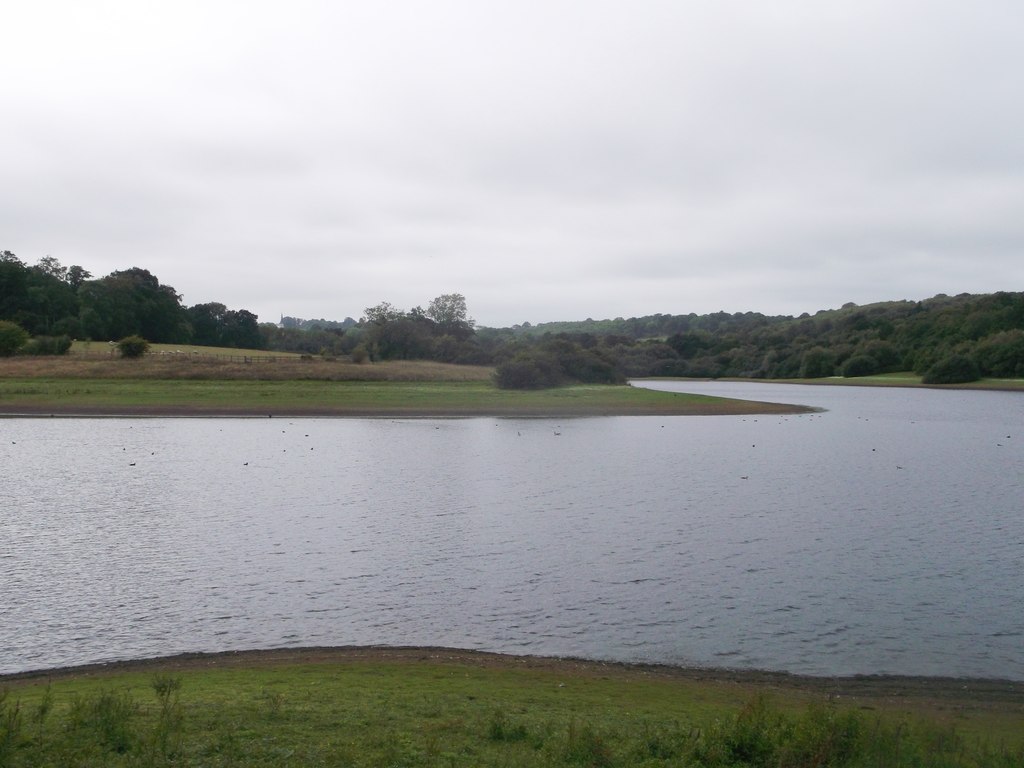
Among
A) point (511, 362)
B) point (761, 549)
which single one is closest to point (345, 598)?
point (761, 549)

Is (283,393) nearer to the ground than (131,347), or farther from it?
nearer to the ground

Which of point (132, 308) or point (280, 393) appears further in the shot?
point (132, 308)

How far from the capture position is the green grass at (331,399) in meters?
62.6

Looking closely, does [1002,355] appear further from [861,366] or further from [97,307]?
[97,307]

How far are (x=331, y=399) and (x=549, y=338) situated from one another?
124ft

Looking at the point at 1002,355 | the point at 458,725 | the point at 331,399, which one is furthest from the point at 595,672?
the point at 1002,355

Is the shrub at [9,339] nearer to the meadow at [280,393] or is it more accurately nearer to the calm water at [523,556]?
the meadow at [280,393]

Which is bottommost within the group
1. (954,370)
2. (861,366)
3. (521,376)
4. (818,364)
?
(521,376)

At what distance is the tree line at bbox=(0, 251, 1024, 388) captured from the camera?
99.8 m

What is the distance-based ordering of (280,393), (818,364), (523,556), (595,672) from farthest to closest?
1. (818,364)
2. (280,393)
3. (523,556)
4. (595,672)

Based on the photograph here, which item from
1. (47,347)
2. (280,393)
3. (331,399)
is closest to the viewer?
(331,399)

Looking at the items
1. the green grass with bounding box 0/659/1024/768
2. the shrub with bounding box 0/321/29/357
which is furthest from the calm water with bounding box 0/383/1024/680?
the shrub with bounding box 0/321/29/357

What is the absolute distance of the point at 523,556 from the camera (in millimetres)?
19562

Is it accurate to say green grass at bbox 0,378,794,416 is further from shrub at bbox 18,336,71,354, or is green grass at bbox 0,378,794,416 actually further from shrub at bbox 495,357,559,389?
shrub at bbox 18,336,71,354
